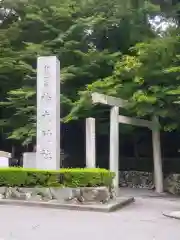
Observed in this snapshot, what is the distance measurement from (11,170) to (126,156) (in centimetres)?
1001

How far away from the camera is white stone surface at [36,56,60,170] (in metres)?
12.3

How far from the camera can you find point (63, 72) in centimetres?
1686

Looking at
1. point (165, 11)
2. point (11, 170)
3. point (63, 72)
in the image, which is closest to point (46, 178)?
point (11, 170)

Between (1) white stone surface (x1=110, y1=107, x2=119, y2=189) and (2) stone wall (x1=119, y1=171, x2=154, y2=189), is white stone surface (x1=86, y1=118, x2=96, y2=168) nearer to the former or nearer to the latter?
(1) white stone surface (x1=110, y1=107, x2=119, y2=189)

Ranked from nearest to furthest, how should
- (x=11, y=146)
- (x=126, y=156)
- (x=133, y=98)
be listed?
(x=133, y=98), (x=126, y=156), (x=11, y=146)

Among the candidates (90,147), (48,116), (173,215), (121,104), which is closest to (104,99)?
(121,104)

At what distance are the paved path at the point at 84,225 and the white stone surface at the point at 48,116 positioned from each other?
1.96 meters

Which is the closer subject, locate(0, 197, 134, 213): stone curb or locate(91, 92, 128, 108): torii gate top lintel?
locate(0, 197, 134, 213): stone curb

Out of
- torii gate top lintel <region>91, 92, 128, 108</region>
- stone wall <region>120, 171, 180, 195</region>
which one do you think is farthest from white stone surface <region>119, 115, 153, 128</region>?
stone wall <region>120, 171, 180, 195</region>

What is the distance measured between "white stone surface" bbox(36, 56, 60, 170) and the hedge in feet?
1.42

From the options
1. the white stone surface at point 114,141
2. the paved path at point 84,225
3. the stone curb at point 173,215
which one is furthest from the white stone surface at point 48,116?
the stone curb at point 173,215

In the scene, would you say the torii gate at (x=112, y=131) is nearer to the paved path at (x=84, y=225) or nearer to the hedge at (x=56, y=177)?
the hedge at (x=56, y=177)

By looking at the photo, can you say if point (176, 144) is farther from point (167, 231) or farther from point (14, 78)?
point (167, 231)

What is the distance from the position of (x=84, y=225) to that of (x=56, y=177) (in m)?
3.74
